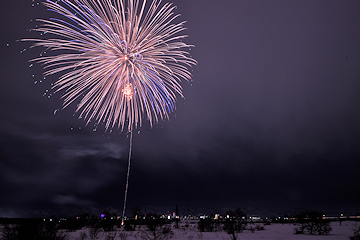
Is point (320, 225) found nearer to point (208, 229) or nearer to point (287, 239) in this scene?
point (287, 239)

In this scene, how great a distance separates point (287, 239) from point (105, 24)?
2970 cm

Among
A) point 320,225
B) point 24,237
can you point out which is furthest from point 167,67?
point 320,225

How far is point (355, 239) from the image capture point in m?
20.7

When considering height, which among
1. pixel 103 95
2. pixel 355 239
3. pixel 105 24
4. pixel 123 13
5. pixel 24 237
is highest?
pixel 123 13

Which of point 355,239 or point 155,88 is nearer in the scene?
point 155,88

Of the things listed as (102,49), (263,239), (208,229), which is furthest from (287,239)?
(102,49)

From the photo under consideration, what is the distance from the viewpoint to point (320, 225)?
33.8m

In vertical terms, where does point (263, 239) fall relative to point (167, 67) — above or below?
below

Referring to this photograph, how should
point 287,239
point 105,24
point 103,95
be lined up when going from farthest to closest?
point 287,239 < point 103,95 < point 105,24

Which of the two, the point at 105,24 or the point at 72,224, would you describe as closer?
the point at 105,24

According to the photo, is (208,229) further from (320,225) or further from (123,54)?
(123,54)

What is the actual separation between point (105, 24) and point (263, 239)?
28.5 meters

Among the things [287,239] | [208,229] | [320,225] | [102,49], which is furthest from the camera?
[208,229]

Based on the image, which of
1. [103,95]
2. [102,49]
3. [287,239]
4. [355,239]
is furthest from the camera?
[287,239]
